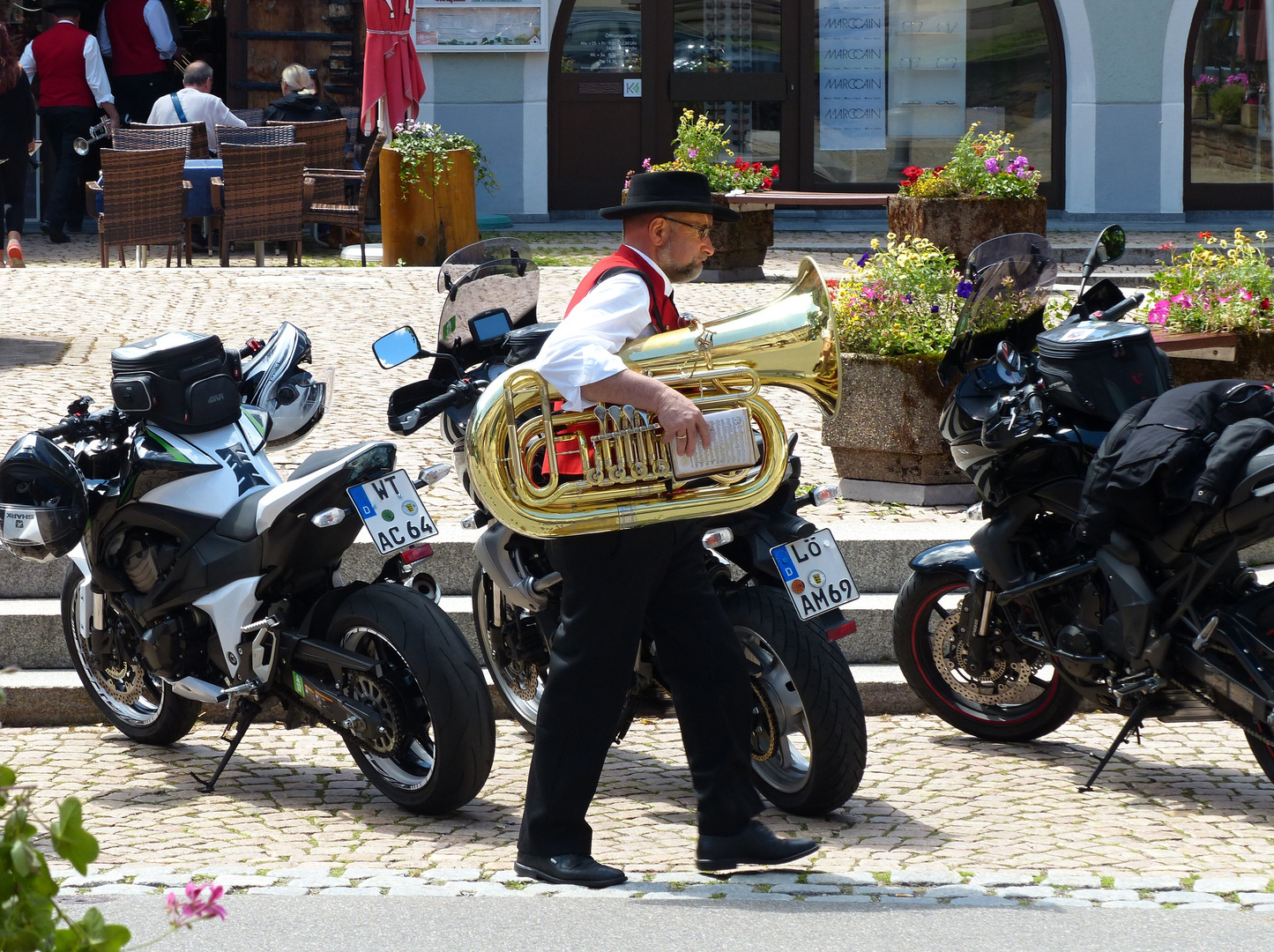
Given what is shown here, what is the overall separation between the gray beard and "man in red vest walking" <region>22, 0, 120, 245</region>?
1213 cm

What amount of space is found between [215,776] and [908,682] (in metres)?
2.09

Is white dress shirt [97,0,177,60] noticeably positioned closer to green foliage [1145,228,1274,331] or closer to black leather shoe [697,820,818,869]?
green foliage [1145,228,1274,331]

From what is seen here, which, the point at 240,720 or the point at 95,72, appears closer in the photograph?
the point at 240,720

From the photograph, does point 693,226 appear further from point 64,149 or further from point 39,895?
point 64,149

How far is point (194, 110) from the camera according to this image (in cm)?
1445

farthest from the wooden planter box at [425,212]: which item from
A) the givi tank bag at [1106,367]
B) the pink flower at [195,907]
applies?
the pink flower at [195,907]

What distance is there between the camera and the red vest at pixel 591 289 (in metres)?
3.99

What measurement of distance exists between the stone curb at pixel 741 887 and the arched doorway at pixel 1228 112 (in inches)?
575

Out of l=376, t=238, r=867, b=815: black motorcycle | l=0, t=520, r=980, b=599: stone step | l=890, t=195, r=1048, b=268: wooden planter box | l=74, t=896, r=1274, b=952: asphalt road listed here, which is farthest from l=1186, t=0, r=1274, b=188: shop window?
l=74, t=896, r=1274, b=952: asphalt road

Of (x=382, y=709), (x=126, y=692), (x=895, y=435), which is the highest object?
(x=895, y=435)

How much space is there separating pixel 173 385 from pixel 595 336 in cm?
162

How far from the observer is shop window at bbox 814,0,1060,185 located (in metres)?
17.6

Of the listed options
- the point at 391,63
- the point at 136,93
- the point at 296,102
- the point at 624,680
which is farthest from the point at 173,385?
the point at 136,93

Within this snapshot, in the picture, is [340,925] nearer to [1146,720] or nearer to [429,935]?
[429,935]
